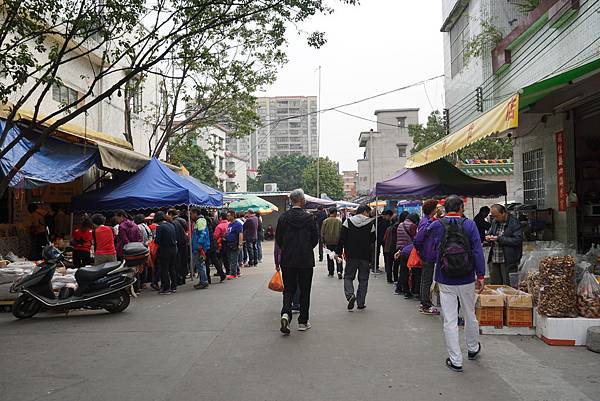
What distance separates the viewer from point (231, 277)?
42.3 ft

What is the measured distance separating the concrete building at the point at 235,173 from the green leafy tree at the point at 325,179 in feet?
30.5

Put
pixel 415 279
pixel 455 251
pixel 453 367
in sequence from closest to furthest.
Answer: pixel 453 367
pixel 455 251
pixel 415 279

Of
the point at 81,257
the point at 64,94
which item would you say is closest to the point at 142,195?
the point at 81,257

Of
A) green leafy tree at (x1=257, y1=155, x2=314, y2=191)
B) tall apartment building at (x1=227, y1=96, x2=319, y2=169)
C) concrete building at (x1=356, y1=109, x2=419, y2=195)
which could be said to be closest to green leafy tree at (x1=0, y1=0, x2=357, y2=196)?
concrete building at (x1=356, y1=109, x2=419, y2=195)

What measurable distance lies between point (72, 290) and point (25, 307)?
0.70 m

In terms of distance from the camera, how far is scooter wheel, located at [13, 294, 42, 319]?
25.5 ft

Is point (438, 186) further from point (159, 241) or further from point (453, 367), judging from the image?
point (453, 367)

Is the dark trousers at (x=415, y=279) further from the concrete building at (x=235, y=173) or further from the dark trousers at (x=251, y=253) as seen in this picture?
the concrete building at (x=235, y=173)

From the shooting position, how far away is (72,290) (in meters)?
8.18

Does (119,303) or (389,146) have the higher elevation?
(389,146)

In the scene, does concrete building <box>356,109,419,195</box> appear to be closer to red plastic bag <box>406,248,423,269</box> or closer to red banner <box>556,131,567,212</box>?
red banner <box>556,131,567,212</box>

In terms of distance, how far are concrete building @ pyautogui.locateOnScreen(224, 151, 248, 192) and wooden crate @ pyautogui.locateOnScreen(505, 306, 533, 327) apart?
5558 cm

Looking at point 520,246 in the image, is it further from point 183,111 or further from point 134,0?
point 183,111

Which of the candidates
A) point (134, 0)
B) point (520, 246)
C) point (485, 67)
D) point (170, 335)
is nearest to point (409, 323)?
point (520, 246)
